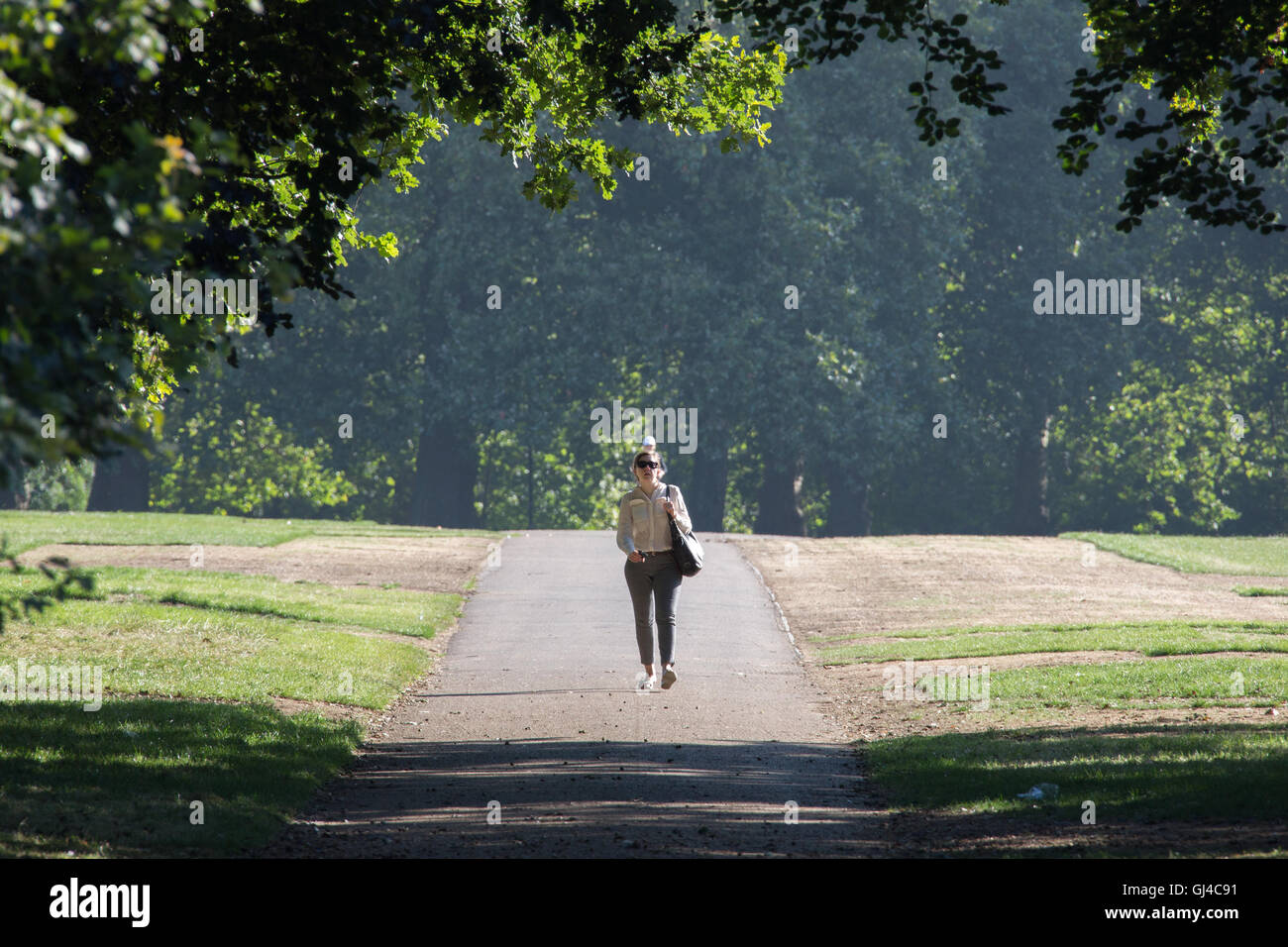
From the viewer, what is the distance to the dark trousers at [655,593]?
503 inches

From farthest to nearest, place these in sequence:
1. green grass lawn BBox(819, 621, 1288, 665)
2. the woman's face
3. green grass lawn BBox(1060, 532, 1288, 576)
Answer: green grass lawn BBox(1060, 532, 1288, 576), green grass lawn BBox(819, 621, 1288, 665), the woman's face

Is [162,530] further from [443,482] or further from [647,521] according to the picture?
[647,521]

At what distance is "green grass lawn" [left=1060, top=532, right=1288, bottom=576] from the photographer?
27406mm

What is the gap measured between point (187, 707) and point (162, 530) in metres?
18.7

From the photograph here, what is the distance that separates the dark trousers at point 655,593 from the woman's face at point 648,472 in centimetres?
65

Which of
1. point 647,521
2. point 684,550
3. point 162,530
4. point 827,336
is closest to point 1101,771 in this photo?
point 684,550

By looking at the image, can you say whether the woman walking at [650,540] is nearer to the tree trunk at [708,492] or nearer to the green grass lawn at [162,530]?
the green grass lawn at [162,530]

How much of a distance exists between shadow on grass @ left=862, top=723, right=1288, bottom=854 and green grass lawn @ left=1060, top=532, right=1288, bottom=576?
16.7 metres

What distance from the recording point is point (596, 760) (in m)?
Answer: 10.3

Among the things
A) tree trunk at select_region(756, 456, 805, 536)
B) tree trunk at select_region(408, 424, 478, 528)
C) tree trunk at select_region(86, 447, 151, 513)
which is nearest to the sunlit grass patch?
tree trunk at select_region(408, 424, 478, 528)

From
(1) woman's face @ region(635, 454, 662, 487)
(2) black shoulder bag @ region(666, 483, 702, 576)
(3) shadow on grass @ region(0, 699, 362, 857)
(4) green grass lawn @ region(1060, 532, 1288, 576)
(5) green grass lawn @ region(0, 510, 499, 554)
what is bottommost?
(3) shadow on grass @ region(0, 699, 362, 857)

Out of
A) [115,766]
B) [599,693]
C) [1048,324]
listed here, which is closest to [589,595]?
[599,693]

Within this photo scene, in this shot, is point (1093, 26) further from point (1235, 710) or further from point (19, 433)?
point (19, 433)

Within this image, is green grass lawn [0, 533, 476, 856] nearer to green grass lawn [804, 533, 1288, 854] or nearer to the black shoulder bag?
the black shoulder bag
